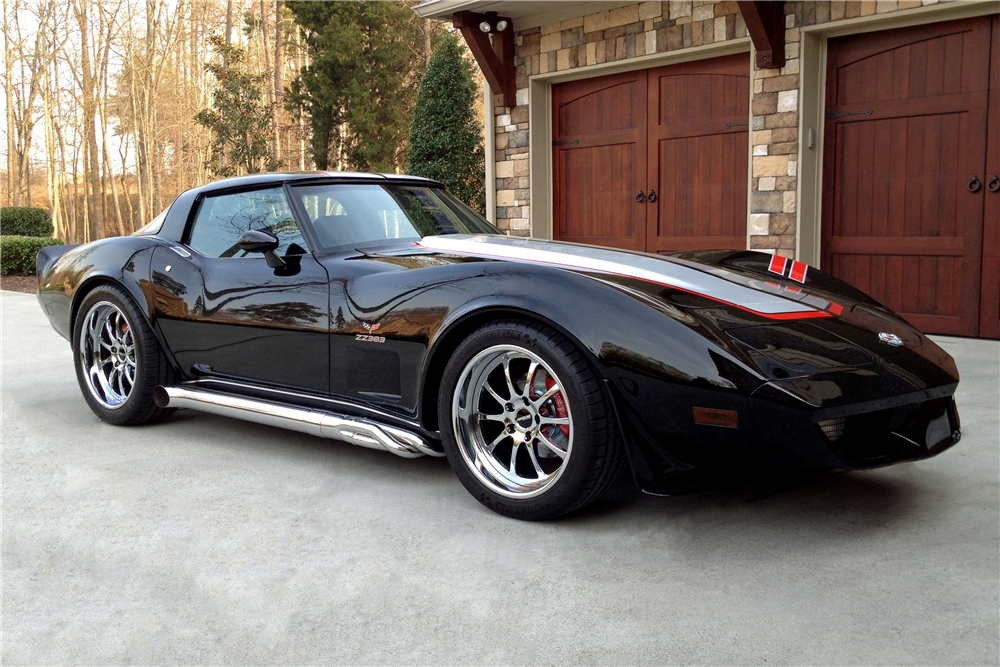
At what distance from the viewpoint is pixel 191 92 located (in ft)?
95.6

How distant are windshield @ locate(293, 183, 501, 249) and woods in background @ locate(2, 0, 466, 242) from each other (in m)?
15.9

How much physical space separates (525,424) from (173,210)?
8.04 ft

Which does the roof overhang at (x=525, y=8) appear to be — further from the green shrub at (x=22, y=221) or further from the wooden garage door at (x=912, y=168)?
the green shrub at (x=22, y=221)

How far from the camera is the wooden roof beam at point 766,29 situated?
6832mm

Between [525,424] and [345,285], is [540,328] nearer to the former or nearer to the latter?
[525,424]

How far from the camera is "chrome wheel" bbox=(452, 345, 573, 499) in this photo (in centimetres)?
283

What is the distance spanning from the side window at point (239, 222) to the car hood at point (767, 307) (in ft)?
2.03

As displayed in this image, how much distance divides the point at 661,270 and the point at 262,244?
1649mm

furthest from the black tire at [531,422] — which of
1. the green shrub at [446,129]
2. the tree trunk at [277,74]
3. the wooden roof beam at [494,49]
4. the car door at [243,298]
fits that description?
the tree trunk at [277,74]

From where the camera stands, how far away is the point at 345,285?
3.34 metres

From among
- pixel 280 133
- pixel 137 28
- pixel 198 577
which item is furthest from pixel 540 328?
pixel 137 28

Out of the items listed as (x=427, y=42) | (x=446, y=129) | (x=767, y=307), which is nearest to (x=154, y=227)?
(x=767, y=307)

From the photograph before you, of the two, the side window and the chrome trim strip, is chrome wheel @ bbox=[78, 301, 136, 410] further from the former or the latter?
the side window

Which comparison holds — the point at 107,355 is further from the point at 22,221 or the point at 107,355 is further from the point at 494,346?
the point at 22,221
